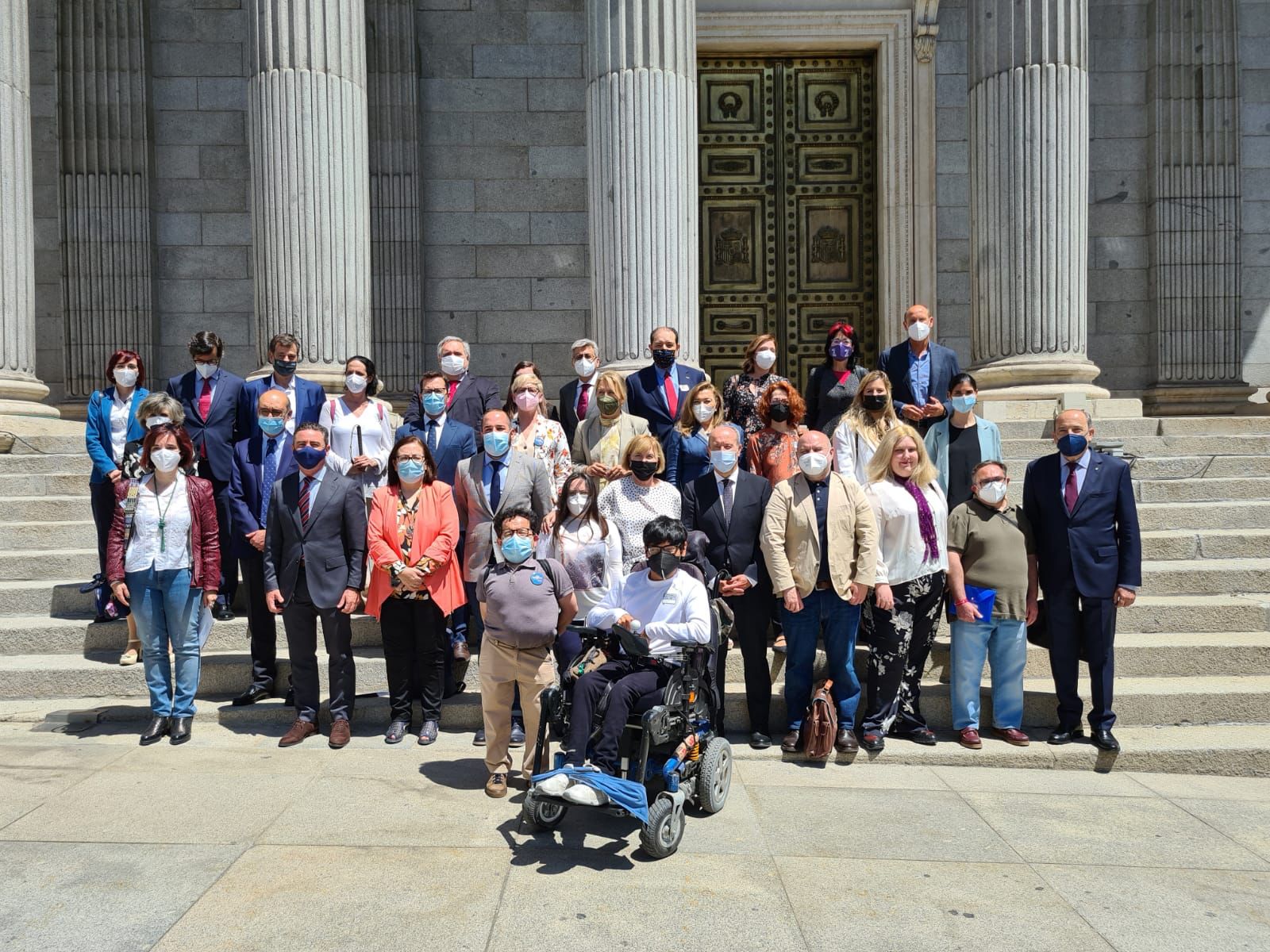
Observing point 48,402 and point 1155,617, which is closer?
point 1155,617

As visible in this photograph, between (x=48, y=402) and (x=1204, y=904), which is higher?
(x=48, y=402)

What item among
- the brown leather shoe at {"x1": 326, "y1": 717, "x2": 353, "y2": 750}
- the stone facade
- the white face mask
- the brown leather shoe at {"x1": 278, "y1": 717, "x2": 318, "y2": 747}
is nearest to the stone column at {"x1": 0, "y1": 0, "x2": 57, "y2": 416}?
the stone facade

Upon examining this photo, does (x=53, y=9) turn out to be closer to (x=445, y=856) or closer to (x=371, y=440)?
(x=371, y=440)

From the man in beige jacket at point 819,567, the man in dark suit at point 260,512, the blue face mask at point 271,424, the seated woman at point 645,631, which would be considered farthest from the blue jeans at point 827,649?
the blue face mask at point 271,424

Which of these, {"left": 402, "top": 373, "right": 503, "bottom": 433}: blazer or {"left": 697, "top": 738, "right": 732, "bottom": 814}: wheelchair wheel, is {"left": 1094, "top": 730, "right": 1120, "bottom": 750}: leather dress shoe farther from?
{"left": 402, "top": 373, "right": 503, "bottom": 433}: blazer

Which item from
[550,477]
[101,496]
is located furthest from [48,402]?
[550,477]

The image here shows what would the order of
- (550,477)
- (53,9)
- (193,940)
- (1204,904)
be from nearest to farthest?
(193,940) → (1204,904) → (550,477) → (53,9)

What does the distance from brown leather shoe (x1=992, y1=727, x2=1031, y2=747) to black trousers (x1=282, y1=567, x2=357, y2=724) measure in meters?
4.35

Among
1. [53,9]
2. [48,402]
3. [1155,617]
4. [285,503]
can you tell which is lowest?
[1155,617]

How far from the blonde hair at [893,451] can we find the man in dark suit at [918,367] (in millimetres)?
1285

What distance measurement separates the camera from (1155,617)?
8172 millimetres

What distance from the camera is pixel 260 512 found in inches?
307

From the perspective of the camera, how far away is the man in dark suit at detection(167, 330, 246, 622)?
7898 millimetres

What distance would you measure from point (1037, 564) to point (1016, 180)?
518 centimetres
